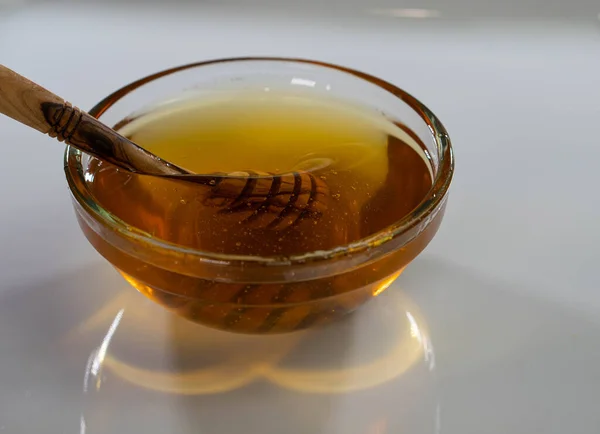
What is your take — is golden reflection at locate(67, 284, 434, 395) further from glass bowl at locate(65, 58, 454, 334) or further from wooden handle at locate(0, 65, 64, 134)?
wooden handle at locate(0, 65, 64, 134)

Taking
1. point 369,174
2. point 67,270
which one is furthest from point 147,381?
point 369,174

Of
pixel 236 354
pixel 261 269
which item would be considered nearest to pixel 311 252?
pixel 261 269

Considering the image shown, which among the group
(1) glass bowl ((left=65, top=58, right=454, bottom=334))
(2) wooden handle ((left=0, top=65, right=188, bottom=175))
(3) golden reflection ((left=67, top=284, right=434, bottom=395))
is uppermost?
(2) wooden handle ((left=0, top=65, right=188, bottom=175))

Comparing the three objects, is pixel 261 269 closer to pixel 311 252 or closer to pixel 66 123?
pixel 311 252

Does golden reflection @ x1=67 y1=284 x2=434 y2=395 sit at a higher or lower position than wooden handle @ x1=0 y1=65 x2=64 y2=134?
lower

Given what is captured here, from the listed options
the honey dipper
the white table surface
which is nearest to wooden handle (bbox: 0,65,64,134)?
the honey dipper

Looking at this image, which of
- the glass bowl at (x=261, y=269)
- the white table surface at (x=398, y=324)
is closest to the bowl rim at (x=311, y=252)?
the glass bowl at (x=261, y=269)

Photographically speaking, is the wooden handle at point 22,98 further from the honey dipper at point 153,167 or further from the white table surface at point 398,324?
the white table surface at point 398,324
